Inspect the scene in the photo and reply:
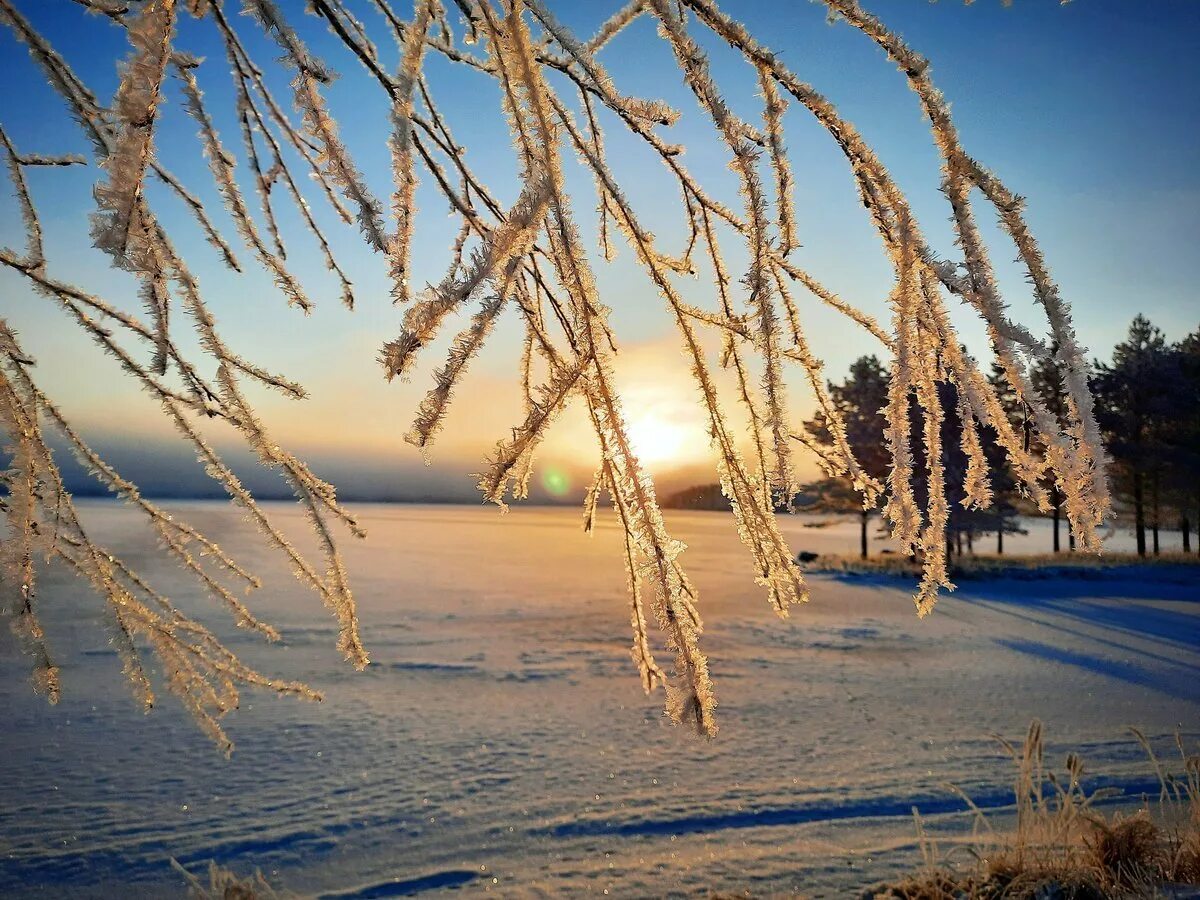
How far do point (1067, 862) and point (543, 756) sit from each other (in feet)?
9.21

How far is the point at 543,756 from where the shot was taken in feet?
14.2

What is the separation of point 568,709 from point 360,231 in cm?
522

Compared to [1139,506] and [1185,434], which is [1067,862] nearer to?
[1185,434]

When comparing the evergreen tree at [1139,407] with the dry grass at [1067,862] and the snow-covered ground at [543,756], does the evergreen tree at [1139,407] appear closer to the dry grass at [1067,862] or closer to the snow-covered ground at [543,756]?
the snow-covered ground at [543,756]

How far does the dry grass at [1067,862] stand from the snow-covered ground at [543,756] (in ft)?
1.38

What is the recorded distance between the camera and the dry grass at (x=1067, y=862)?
236 centimetres

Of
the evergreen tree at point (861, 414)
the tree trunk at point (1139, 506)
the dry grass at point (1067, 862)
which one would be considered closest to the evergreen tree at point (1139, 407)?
the tree trunk at point (1139, 506)

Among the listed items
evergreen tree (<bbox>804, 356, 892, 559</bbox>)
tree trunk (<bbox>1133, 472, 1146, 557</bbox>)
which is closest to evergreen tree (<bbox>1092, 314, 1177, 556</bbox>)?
tree trunk (<bbox>1133, 472, 1146, 557</bbox>)

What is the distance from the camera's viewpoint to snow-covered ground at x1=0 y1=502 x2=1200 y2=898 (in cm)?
308

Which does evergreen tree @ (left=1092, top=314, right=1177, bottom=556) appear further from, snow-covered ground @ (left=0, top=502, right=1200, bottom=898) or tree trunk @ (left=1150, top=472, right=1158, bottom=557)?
snow-covered ground @ (left=0, top=502, right=1200, bottom=898)

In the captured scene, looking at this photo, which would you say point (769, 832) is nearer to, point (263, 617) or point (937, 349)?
point (937, 349)

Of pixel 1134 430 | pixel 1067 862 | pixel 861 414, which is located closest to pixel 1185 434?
pixel 1134 430

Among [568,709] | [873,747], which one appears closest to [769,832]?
[873,747]

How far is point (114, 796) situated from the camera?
364 centimetres
